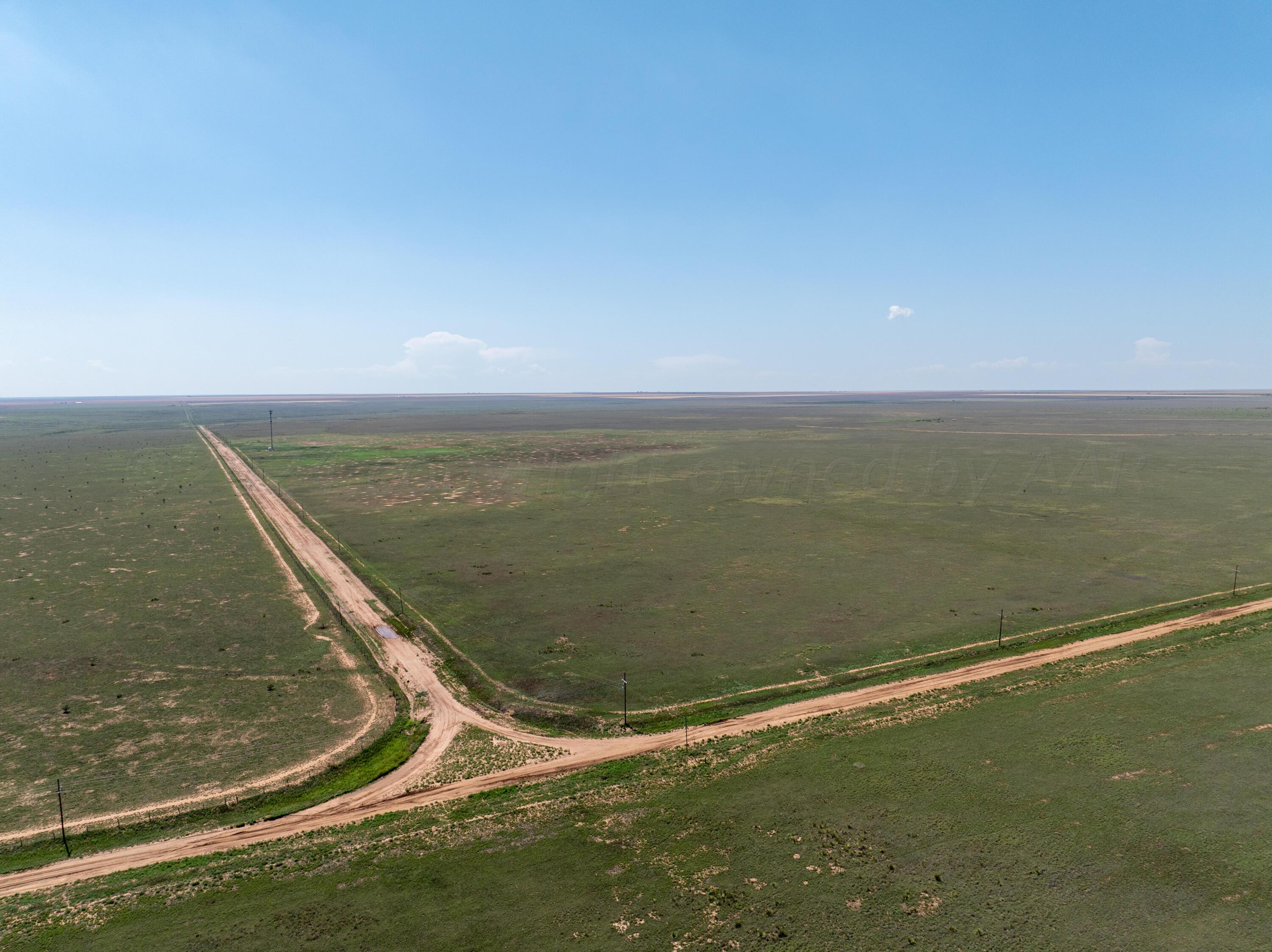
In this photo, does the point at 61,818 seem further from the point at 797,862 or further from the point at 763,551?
the point at 763,551

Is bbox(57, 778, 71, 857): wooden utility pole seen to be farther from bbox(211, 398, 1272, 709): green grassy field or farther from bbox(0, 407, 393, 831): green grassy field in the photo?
bbox(211, 398, 1272, 709): green grassy field

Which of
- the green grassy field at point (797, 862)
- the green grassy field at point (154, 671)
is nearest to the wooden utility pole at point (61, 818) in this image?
the green grassy field at point (154, 671)

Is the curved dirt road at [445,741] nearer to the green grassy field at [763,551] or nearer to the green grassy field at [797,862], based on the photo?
the green grassy field at [797,862]

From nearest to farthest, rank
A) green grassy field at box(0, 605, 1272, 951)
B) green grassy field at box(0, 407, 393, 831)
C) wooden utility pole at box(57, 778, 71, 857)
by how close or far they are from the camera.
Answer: green grassy field at box(0, 605, 1272, 951)
wooden utility pole at box(57, 778, 71, 857)
green grassy field at box(0, 407, 393, 831)

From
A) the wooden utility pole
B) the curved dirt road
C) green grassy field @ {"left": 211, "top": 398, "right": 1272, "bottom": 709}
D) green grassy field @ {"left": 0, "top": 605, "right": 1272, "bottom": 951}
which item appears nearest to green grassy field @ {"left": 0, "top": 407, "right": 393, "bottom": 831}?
the wooden utility pole

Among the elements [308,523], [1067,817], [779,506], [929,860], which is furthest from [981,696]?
[308,523]

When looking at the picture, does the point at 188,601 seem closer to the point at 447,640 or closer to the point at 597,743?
the point at 447,640
